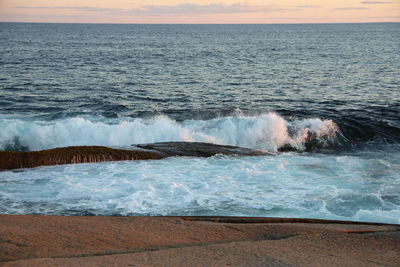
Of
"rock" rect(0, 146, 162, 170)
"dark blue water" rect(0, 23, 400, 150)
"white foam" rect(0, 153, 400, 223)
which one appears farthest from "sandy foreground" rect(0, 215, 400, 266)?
"dark blue water" rect(0, 23, 400, 150)

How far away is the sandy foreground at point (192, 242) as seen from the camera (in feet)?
16.3

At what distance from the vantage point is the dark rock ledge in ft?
36.3

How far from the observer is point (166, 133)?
54.5 feet

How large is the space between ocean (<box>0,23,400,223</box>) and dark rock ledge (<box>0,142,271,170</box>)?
13.6 inches

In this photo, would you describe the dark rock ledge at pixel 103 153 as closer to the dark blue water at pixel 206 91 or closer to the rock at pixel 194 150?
the rock at pixel 194 150

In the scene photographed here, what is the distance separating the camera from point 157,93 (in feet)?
89.8

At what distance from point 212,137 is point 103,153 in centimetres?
565

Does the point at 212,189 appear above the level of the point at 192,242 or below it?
below

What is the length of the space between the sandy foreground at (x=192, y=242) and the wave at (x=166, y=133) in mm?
9104

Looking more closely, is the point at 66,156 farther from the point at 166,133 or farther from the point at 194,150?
the point at 166,133

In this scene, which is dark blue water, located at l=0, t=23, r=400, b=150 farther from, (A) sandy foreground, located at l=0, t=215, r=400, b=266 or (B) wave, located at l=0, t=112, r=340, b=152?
(A) sandy foreground, located at l=0, t=215, r=400, b=266

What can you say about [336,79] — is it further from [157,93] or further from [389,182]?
[389,182]

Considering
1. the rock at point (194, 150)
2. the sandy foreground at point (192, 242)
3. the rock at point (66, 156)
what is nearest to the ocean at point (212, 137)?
the rock at point (66, 156)

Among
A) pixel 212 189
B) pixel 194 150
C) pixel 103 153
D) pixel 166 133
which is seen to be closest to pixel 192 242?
pixel 212 189
